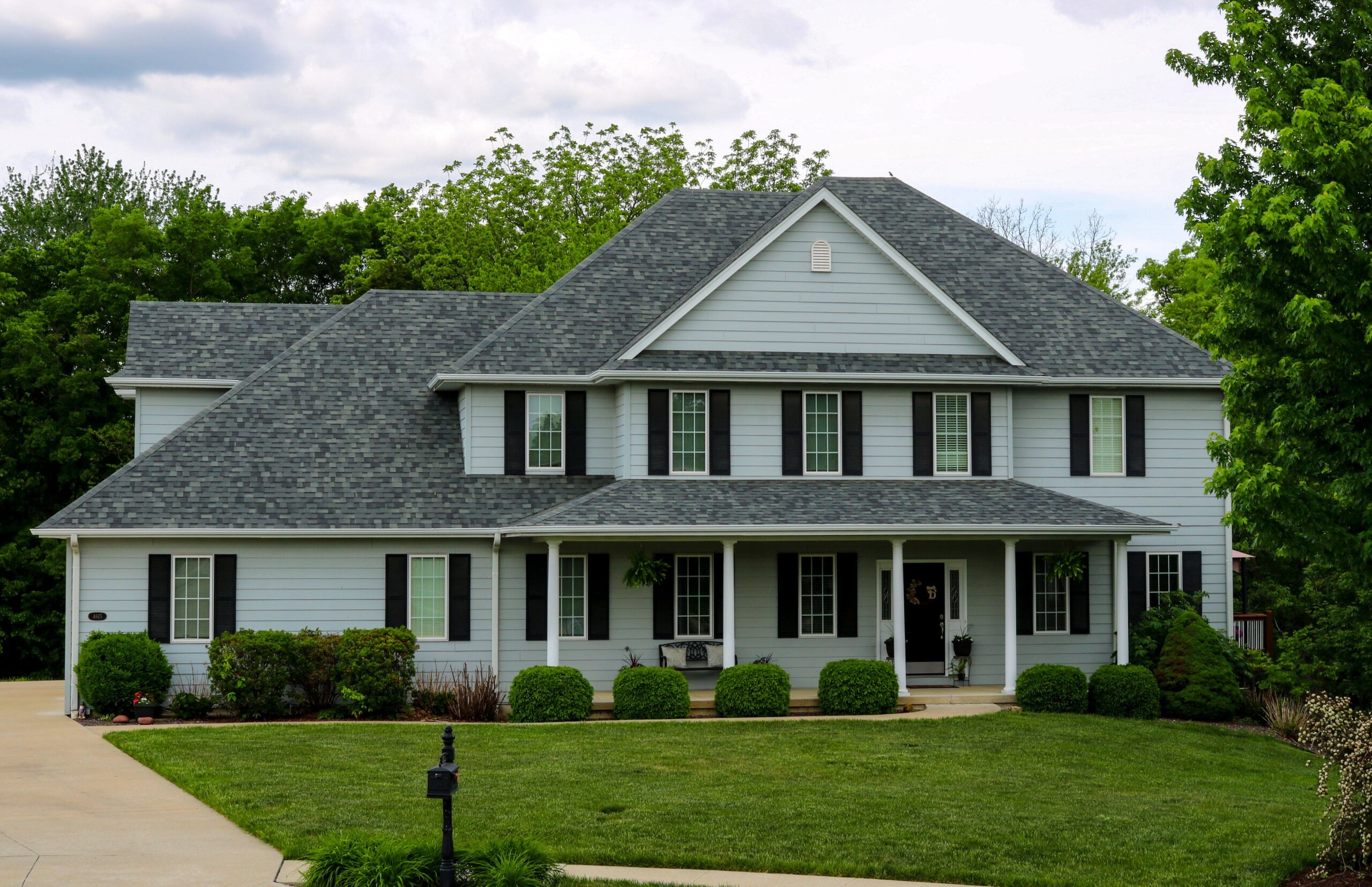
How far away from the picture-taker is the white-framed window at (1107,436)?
26812 millimetres

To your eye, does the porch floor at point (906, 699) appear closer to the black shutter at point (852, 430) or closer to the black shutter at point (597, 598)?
the black shutter at point (597, 598)

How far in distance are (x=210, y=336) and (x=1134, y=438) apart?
59.4 ft

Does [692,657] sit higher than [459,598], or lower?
lower

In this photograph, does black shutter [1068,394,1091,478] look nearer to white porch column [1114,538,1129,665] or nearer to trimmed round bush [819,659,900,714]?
white porch column [1114,538,1129,665]

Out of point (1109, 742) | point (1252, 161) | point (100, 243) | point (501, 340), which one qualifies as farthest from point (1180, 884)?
point (100, 243)

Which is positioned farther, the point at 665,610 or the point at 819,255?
the point at 819,255

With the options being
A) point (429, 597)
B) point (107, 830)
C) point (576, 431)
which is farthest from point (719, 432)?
point (107, 830)

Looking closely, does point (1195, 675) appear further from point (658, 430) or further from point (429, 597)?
point (429, 597)

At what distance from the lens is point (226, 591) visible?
23500 mm

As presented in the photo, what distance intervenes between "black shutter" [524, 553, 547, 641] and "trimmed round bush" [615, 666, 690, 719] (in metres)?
2.50

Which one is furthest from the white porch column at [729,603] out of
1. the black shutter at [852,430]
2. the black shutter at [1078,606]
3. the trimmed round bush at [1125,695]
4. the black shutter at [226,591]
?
the black shutter at [226,591]

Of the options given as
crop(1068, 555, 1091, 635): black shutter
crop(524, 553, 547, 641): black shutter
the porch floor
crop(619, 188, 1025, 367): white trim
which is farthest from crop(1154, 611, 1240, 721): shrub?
crop(524, 553, 547, 641): black shutter

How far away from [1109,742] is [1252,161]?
29.2 ft

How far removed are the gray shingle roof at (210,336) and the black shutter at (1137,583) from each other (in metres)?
16.5
